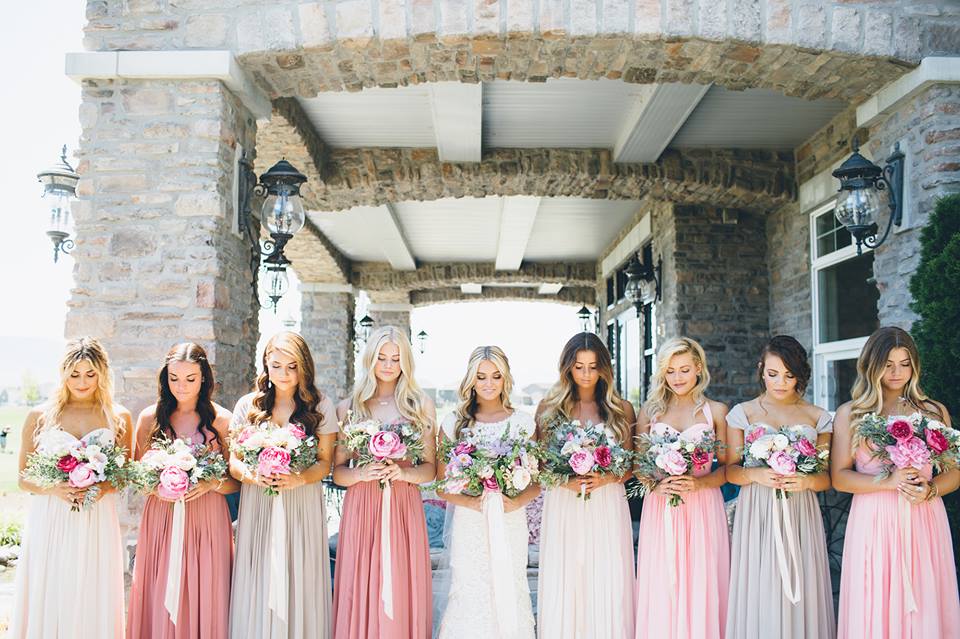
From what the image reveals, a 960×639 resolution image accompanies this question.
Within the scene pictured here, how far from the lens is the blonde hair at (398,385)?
391 cm

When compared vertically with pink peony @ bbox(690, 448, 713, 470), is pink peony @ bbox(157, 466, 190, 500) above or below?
below

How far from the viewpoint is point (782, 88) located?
5.19 metres

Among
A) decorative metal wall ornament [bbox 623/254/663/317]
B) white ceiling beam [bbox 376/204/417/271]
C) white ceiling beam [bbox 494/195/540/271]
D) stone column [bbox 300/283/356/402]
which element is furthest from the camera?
stone column [bbox 300/283/356/402]

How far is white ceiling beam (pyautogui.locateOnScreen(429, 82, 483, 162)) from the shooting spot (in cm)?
614

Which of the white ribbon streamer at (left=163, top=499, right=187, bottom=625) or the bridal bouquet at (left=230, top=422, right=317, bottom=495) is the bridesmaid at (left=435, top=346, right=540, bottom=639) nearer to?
the bridal bouquet at (left=230, top=422, right=317, bottom=495)

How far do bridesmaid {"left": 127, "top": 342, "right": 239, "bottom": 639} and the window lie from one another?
18.6 feet

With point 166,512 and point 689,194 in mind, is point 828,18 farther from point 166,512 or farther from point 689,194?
point 166,512

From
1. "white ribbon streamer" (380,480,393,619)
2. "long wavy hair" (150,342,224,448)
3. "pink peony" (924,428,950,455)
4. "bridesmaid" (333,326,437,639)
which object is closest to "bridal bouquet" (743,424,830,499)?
"pink peony" (924,428,950,455)

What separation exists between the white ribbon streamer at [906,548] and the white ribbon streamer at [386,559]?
2.43 m

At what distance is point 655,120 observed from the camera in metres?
6.77

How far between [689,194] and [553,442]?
16.9 feet

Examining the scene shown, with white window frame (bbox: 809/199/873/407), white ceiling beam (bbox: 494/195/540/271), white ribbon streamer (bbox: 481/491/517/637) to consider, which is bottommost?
white ribbon streamer (bbox: 481/491/517/637)

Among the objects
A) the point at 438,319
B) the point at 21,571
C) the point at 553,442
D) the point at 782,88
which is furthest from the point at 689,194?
the point at 438,319

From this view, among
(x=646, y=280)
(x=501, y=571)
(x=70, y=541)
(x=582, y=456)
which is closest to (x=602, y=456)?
(x=582, y=456)
